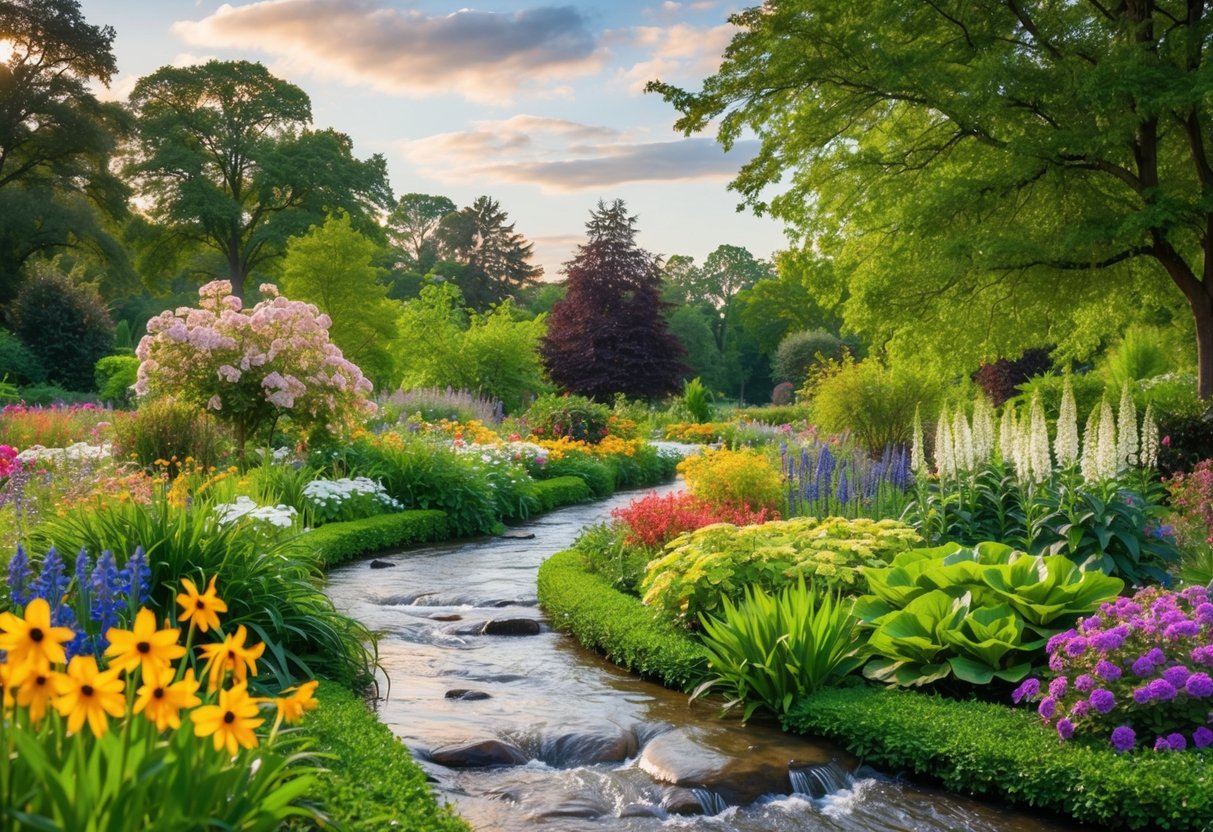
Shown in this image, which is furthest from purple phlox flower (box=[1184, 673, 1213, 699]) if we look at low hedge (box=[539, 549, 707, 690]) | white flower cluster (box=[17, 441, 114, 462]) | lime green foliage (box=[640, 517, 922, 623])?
white flower cluster (box=[17, 441, 114, 462])

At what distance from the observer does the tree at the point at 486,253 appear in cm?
5988

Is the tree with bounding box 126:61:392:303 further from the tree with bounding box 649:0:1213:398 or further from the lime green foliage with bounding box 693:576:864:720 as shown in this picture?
the lime green foliage with bounding box 693:576:864:720

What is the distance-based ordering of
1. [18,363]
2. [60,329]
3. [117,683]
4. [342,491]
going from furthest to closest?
[60,329] < [18,363] < [342,491] < [117,683]

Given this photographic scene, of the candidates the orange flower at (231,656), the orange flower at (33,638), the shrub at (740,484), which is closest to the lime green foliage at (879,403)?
the shrub at (740,484)

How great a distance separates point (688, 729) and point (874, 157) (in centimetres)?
1168

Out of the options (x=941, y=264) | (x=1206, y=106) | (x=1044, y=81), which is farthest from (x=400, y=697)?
(x=1206, y=106)

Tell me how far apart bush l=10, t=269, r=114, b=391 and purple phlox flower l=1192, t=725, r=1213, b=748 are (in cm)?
2929

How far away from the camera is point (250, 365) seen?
12000mm

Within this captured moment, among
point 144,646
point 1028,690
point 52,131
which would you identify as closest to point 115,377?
point 52,131

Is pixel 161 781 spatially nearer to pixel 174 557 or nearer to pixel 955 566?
pixel 174 557

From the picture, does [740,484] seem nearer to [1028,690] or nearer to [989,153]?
[1028,690]

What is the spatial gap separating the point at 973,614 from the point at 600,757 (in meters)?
2.29

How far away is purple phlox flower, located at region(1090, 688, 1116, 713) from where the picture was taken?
4.81m

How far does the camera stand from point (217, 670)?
2631mm
